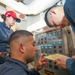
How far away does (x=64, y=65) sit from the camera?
0.98 meters

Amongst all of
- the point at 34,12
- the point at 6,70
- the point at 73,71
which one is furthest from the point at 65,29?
the point at 34,12

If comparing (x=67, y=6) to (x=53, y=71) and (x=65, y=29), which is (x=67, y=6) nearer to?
(x=65, y=29)

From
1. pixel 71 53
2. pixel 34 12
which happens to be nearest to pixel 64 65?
pixel 71 53

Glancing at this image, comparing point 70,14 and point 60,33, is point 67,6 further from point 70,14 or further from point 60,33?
point 60,33

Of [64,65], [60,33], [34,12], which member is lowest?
[64,65]

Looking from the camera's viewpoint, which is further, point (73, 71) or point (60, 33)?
point (60, 33)

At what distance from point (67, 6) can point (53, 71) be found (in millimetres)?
641

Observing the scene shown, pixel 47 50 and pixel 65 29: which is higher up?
pixel 65 29

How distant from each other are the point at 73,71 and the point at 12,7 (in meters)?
1.89

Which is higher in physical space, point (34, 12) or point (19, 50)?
point (34, 12)

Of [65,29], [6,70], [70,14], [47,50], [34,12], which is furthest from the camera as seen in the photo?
[34,12]

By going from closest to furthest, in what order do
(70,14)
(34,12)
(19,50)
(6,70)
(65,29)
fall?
1. (70,14)
2. (6,70)
3. (19,50)
4. (65,29)
5. (34,12)

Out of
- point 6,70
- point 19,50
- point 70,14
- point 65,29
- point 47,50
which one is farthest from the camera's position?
point 47,50

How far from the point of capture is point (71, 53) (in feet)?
3.94
